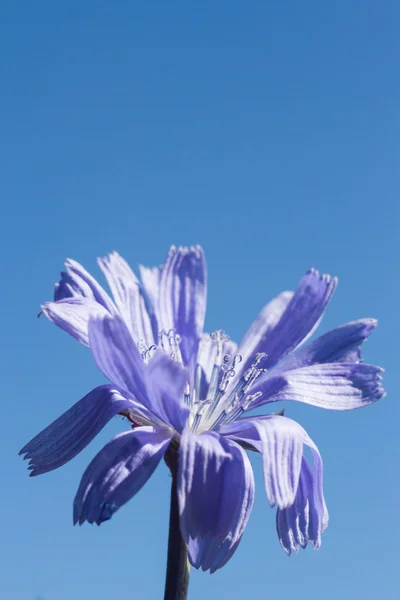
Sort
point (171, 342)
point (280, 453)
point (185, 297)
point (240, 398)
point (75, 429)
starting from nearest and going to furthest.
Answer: point (280, 453) < point (75, 429) < point (240, 398) < point (171, 342) < point (185, 297)

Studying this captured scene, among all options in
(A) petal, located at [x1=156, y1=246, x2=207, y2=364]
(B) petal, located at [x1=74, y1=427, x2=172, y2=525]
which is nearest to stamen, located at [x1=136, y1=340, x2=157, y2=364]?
(A) petal, located at [x1=156, y1=246, x2=207, y2=364]

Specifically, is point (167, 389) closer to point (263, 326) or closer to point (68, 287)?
point (68, 287)

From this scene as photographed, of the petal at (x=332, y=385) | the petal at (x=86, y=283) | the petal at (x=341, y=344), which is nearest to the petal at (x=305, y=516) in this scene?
the petal at (x=332, y=385)

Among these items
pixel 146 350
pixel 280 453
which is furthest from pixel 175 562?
pixel 146 350

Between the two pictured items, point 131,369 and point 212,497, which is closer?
point 212,497

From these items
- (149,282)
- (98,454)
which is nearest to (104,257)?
(149,282)

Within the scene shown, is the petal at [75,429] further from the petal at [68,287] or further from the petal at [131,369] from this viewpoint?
the petal at [68,287]

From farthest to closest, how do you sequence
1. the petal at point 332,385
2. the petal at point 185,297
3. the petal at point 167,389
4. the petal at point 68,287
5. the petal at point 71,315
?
the petal at point 185,297
the petal at point 68,287
the petal at point 332,385
the petal at point 71,315
the petal at point 167,389
